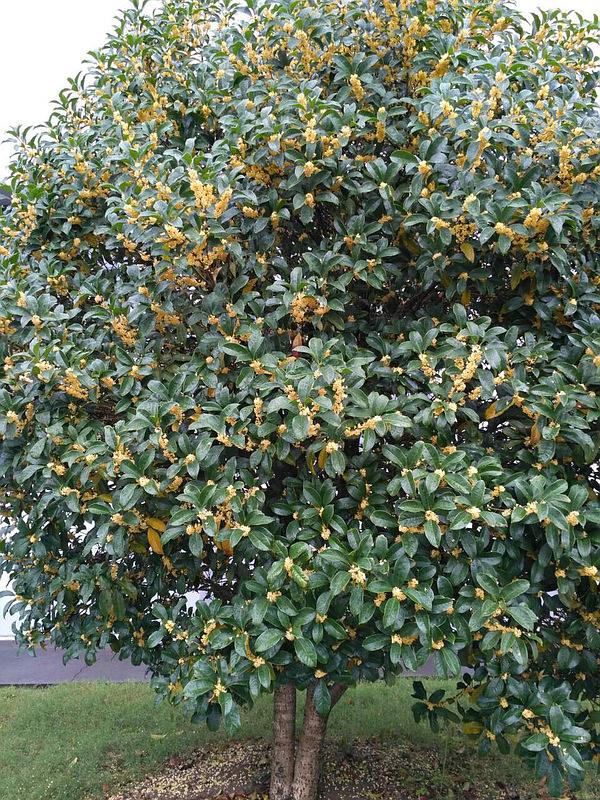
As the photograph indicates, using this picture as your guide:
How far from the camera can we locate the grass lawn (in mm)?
3452

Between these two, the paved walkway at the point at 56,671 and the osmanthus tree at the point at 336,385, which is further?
the paved walkway at the point at 56,671

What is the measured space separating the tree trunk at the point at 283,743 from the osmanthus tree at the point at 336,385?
414 millimetres

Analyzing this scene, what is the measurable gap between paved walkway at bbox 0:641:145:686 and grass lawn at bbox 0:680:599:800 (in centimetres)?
61

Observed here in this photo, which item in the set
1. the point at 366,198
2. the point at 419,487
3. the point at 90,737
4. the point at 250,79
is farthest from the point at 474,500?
the point at 90,737

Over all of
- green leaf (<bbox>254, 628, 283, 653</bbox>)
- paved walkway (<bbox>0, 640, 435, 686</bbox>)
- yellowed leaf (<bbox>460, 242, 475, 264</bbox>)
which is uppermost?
yellowed leaf (<bbox>460, 242, 475, 264</bbox>)

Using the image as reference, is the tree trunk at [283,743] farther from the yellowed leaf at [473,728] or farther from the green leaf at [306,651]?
the green leaf at [306,651]

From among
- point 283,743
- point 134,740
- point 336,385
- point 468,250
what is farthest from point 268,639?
point 134,740

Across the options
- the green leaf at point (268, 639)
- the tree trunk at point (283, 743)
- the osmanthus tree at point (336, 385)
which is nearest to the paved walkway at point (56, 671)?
the tree trunk at point (283, 743)

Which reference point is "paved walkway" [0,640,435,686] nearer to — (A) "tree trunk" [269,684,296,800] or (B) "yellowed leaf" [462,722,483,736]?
(A) "tree trunk" [269,684,296,800]

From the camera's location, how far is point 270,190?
7.96 feet

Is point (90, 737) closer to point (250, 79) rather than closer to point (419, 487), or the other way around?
point (419, 487)

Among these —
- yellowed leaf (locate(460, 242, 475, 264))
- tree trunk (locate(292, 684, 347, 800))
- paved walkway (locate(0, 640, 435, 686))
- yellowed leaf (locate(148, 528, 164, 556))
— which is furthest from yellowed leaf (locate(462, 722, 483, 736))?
paved walkway (locate(0, 640, 435, 686))

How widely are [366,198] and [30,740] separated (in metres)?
3.61

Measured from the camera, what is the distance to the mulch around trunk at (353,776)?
3.30 metres
